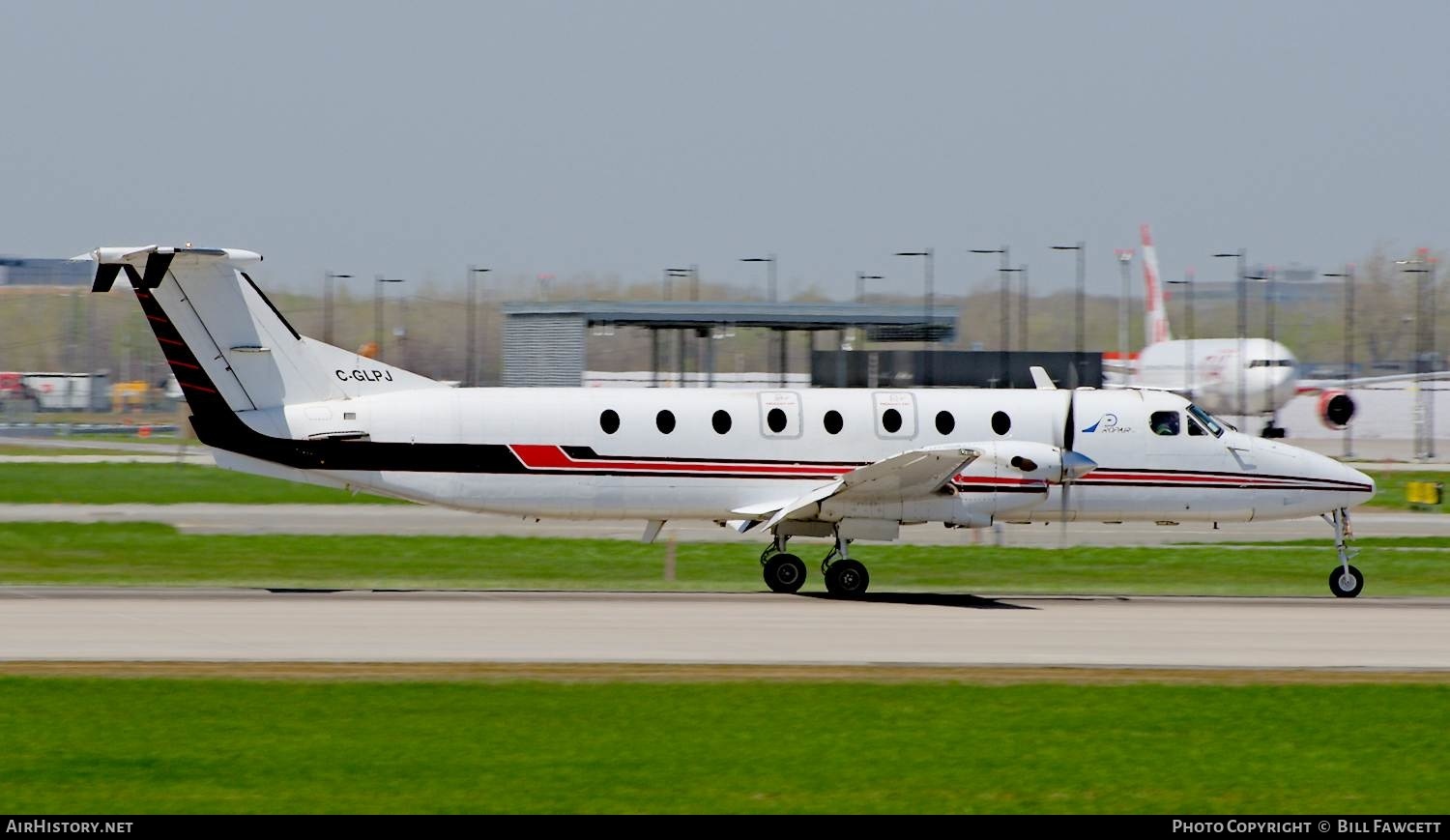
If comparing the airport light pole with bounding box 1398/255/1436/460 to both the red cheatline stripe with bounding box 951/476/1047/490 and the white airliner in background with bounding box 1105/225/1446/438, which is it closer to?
the white airliner in background with bounding box 1105/225/1446/438

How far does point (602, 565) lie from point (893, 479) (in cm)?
905

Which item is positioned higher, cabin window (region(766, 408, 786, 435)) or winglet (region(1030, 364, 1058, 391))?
winglet (region(1030, 364, 1058, 391))

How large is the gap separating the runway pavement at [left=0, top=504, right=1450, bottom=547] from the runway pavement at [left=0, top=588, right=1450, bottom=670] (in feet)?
31.2

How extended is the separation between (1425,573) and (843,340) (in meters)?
39.0

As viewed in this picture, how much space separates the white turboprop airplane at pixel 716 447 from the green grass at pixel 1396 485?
20.9 m

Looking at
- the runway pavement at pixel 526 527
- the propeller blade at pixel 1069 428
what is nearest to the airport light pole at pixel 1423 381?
the runway pavement at pixel 526 527

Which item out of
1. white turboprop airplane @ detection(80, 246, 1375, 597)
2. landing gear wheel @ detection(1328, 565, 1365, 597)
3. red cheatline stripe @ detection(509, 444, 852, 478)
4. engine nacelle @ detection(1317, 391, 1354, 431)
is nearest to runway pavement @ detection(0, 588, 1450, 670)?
landing gear wheel @ detection(1328, 565, 1365, 597)

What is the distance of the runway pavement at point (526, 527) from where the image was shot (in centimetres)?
3594

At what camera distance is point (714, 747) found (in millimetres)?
13414

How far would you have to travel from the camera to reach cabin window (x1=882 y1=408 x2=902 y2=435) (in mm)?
25812

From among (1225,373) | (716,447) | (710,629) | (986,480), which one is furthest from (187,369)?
(1225,373)

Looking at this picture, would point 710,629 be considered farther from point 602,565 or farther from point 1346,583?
point 1346,583
